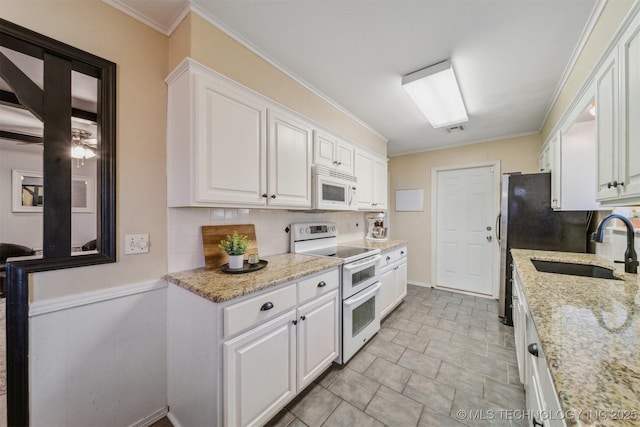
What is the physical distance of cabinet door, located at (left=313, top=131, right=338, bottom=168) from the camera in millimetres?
2248

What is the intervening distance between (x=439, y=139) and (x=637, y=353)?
3565mm

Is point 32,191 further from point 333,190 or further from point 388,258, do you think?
point 388,258

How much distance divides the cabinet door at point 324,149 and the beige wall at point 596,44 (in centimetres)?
182

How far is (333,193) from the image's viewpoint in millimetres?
2395

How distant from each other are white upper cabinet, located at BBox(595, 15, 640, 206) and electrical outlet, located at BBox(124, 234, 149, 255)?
2.38 metres

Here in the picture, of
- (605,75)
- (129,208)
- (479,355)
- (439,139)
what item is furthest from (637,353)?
(439,139)

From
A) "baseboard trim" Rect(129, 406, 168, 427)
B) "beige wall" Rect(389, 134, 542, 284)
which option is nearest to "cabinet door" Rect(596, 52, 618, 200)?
"beige wall" Rect(389, 134, 542, 284)

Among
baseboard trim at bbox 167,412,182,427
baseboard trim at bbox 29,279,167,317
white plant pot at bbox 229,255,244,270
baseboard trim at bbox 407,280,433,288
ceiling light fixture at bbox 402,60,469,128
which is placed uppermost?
ceiling light fixture at bbox 402,60,469,128

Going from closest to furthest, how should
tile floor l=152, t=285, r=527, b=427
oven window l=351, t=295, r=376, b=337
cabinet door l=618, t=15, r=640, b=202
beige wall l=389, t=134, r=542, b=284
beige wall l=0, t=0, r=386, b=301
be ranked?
cabinet door l=618, t=15, r=640, b=202, beige wall l=0, t=0, r=386, b=301, tile floor l=152, t=285, r=527, b=427, oven window l=351, t=295, r=376, b=337, beige wall l=389, t=134, r=542, b=284

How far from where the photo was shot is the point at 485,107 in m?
2.64

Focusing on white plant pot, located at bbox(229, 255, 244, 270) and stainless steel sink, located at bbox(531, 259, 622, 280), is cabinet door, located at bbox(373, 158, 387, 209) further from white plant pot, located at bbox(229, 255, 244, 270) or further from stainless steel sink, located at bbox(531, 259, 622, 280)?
white plant pot, located at bbox(229, 255, 244, 270)

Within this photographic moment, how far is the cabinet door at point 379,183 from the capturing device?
10.7ft

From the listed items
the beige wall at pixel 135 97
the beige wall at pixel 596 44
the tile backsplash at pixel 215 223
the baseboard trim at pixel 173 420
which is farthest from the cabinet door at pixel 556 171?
the baseboard trim at pixel 173 420

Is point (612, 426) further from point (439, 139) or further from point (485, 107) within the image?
point (439, 139)
